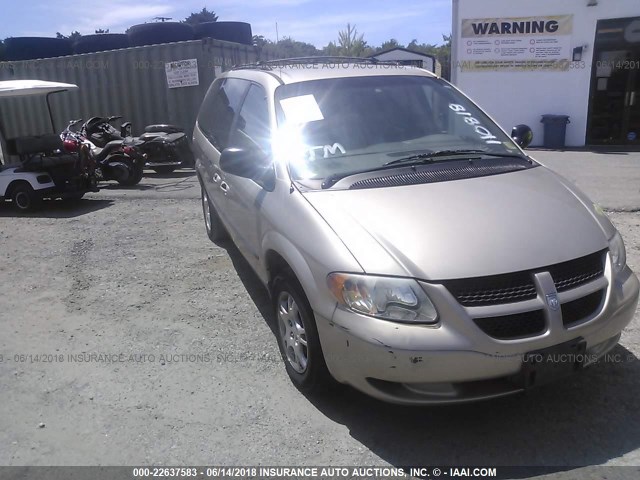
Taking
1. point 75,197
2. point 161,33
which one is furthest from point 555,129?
point 75,197

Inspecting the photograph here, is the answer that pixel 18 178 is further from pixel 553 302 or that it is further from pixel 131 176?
pixel 553 302

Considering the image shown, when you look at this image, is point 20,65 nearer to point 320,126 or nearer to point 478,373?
point 320,126

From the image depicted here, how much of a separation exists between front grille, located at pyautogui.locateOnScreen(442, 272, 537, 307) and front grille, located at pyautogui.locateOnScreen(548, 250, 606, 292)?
17 centimetres

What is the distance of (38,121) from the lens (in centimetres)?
1502

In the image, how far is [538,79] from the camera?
45.4ft

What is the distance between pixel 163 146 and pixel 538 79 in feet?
30.0

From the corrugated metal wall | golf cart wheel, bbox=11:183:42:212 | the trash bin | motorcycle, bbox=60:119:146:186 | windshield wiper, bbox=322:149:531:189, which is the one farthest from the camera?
the trash bin

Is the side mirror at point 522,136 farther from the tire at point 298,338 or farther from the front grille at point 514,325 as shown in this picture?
the tire at point 298,338

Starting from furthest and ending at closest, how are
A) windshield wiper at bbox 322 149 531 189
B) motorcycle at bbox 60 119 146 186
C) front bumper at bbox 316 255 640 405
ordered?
motorcycle at bbox 60 119 146 186, windshield wiper at bbox 322 149 531 189, front bumper at bbox 316 255 640 405

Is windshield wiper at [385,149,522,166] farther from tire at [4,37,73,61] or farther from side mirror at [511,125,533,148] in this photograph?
tire at [4,37,73,61]

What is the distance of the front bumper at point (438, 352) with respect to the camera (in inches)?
101

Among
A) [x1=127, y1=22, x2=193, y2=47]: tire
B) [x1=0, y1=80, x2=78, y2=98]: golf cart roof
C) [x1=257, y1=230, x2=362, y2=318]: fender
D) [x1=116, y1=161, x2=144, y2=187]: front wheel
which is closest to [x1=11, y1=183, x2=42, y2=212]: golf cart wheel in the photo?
[x1=0, y1=80, x2=78, y2=98]: golf cart roof

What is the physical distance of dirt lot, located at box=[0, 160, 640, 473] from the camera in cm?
289
